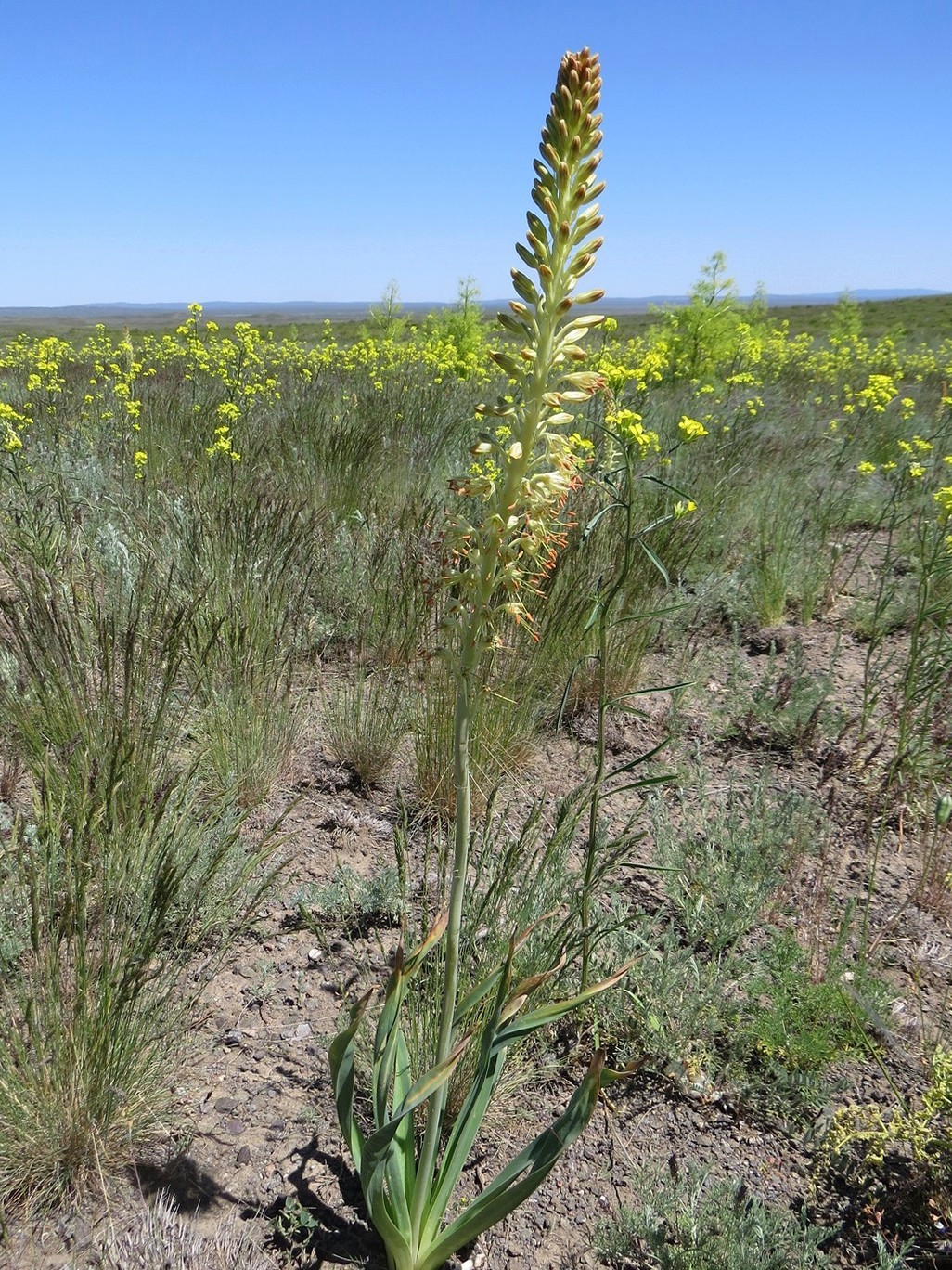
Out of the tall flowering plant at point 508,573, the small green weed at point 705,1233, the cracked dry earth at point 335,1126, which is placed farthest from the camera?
the cracked dry earth at point 335,1126

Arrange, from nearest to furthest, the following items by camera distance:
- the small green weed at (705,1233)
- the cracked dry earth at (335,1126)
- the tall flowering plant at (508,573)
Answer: the tall flowering plant at (508,573) < the small green weed at (705,1233) < the cracked dry earth at (335,1126)

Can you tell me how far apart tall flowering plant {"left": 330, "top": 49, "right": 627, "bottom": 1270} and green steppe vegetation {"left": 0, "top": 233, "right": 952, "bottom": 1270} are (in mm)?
73

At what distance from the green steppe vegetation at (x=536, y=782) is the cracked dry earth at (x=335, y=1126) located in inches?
1.5

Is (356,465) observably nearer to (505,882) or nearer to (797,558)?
(797,558)

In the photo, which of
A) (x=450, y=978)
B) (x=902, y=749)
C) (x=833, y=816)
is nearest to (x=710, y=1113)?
Result: (x=450, y=978)

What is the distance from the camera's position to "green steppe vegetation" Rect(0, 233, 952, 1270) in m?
Answer: 1.76

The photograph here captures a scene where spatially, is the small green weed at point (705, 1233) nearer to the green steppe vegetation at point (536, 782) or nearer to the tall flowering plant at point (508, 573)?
the green steppe vegetation at point (536, 782)

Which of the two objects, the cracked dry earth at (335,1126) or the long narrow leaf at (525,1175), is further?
the cracked dry earth at (335,1126)

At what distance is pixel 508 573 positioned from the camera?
1404 millimetres

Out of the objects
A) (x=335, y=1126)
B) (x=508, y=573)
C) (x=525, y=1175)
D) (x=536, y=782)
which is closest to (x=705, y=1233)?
(x=525, y=1175)

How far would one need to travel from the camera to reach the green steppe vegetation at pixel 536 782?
5.79 feet

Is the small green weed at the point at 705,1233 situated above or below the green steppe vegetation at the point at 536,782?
below

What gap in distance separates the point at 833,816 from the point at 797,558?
8.06ft

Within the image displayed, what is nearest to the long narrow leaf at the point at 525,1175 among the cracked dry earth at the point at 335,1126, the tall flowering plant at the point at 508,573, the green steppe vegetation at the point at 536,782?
the tall flowering plant at the point at 508,573
